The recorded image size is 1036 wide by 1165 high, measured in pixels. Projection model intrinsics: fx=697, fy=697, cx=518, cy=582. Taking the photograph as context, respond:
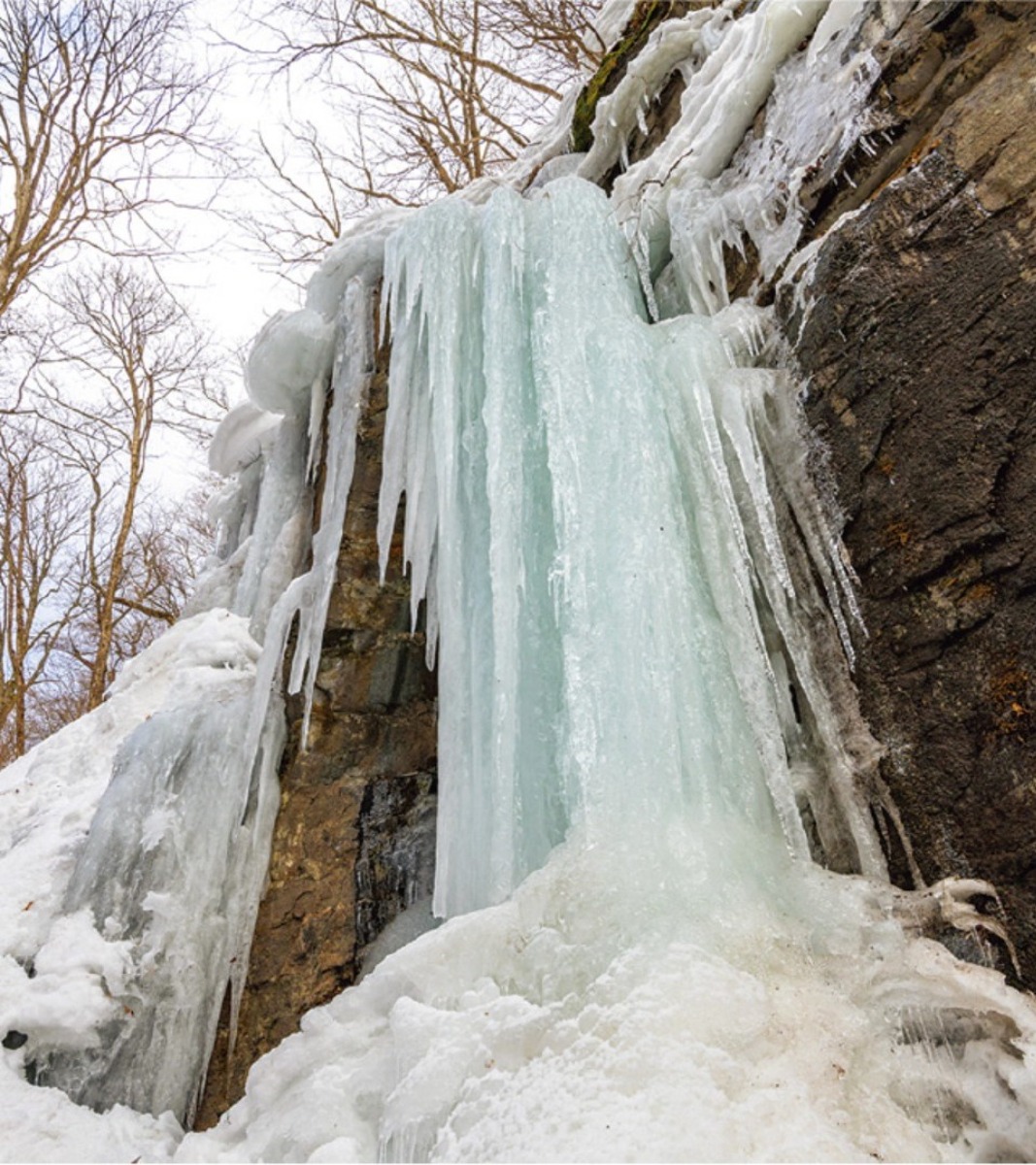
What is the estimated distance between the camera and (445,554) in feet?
7.15

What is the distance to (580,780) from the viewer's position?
5.19ft

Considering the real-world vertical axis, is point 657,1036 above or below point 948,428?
below

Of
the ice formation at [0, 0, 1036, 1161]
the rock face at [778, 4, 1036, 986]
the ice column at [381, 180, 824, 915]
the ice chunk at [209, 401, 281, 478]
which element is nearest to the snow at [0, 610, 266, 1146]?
the ice formation at [0, 0, 1036, 1161]

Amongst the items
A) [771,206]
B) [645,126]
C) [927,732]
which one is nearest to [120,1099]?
[927,732]

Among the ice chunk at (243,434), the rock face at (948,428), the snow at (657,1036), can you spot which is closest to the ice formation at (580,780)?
Answer: the snow at (657,1036)

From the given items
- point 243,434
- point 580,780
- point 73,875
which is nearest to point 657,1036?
point 580,780

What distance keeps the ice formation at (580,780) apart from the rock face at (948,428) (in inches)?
4.3

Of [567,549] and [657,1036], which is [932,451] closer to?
[567,549]

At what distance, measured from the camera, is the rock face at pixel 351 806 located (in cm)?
219

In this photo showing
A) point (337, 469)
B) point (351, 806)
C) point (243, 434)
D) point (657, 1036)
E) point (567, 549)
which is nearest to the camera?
point (657, 1036)

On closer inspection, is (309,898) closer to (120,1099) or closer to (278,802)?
(278,802)

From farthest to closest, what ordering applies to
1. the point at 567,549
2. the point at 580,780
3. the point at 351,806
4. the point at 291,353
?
1. the point at 291,353
2. the point at 351,806
3. the point at 567,549
4. the point at 580,780

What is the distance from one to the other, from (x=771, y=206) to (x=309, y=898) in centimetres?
274

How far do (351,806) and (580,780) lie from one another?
1243mm
